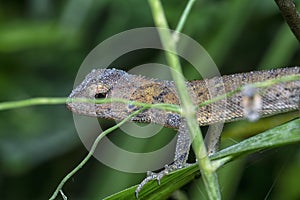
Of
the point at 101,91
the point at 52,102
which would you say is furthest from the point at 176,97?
the point at 52,102

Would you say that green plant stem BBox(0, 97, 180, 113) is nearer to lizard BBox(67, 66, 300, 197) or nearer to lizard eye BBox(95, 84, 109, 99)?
lizard BBox(67, 66, 300, 197)

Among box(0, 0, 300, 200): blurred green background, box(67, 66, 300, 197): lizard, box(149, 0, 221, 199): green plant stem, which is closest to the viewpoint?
box(149, 0, 221, 199): green plant stem

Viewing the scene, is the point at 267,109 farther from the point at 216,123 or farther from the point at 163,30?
the point at 163,30

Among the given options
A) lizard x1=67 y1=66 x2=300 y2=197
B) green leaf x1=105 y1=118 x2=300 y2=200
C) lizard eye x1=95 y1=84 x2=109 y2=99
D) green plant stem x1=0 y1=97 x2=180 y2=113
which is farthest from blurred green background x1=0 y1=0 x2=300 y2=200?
green plant stem x1=0 y1=97 x2=180 y2=113

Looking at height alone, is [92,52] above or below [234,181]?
above

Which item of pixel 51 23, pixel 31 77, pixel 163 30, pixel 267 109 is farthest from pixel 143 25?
pixel 163 30

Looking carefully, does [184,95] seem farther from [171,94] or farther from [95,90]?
[171,94]

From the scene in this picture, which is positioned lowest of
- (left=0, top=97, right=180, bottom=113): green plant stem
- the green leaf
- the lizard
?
Answer: the green leaf

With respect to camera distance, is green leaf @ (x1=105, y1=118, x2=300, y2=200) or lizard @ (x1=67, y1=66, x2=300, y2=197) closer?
green leaf @ (x1=105, y1=118, x2=300, y2=200)

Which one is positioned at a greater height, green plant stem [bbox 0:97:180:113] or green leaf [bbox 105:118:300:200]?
green plant stem [bbox 0:97:180:113]
